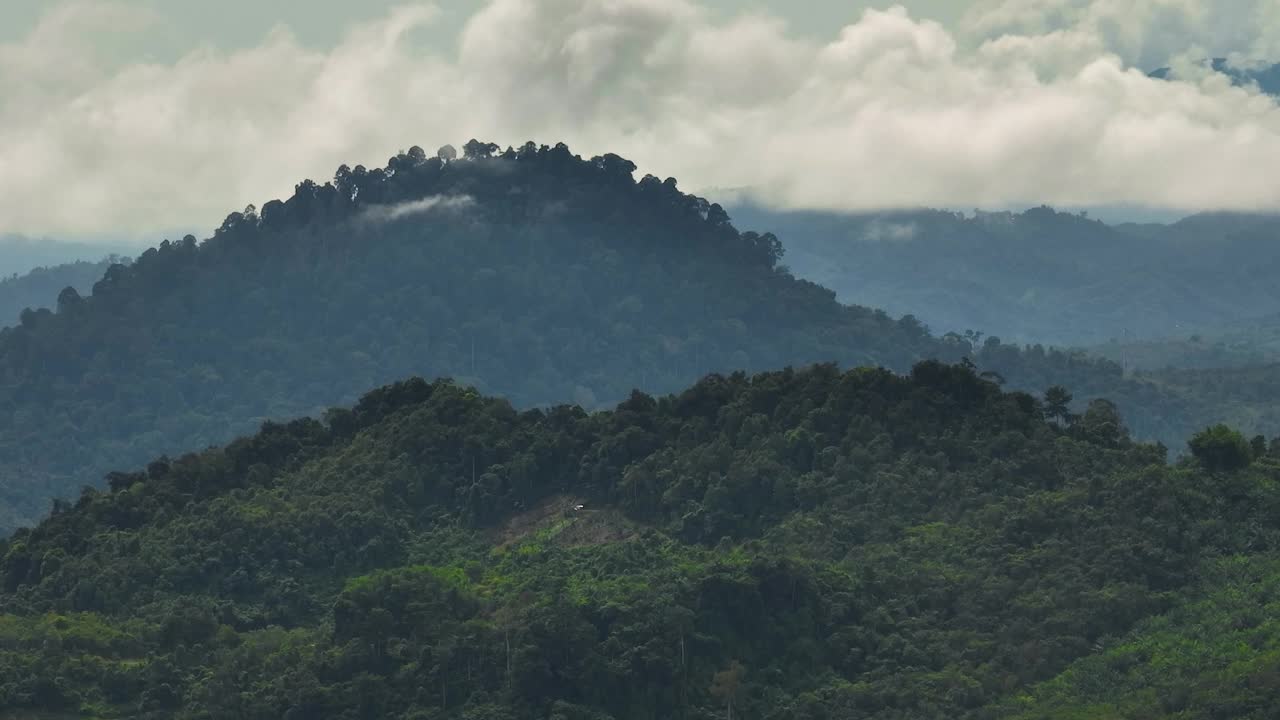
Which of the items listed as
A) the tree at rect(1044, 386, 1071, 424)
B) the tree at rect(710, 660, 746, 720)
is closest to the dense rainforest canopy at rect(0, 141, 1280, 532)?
the tree at rect(1044, 386, 1071, 424)

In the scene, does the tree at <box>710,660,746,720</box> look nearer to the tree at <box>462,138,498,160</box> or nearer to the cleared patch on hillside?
the cleared patch on hillside

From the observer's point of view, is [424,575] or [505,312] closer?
[424,575]

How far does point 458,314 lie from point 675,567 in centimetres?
10955

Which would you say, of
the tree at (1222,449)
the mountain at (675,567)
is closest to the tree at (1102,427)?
the mountain at (675,567)

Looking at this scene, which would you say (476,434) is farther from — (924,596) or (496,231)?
(496,231)

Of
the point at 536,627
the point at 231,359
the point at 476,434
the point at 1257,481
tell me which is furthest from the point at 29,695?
the point at 231,359

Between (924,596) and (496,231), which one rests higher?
(496,231)

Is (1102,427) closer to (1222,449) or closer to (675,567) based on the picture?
(1222,449)

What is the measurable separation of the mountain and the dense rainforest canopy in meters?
87.7

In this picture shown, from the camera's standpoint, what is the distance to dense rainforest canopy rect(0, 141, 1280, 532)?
172 meters

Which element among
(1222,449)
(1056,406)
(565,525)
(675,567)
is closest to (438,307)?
(1056,406)

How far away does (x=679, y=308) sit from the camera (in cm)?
18288

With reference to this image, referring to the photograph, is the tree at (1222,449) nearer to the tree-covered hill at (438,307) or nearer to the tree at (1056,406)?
the tree at (1056,406)

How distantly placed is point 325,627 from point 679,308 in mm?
112207
